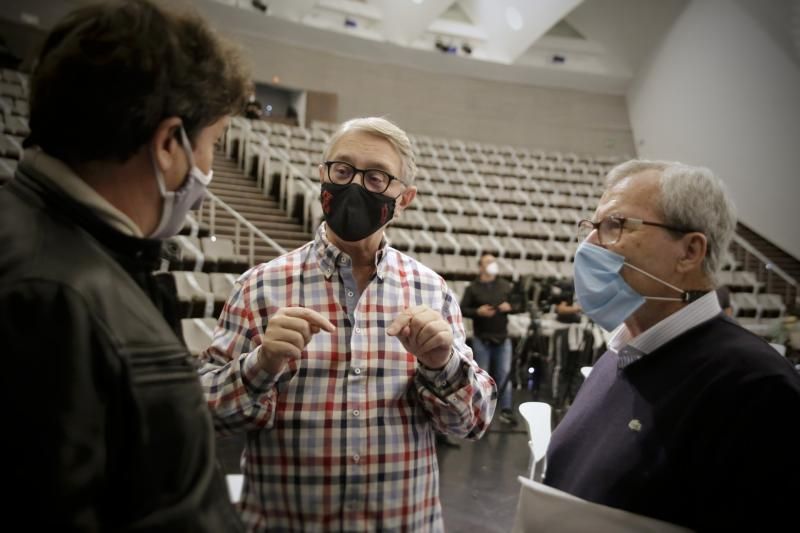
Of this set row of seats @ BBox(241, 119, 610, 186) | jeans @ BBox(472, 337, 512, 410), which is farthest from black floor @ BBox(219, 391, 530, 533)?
row of seats @ BBox(241, 119, 610, 186)

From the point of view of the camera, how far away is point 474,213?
1009cm

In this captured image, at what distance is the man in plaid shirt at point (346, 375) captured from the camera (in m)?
1.18

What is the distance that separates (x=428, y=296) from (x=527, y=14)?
1448cm

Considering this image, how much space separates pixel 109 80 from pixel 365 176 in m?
0.78

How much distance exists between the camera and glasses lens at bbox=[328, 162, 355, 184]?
1.41 metres

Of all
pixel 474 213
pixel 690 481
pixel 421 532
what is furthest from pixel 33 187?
pixel 474 213

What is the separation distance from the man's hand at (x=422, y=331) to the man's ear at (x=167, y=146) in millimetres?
513

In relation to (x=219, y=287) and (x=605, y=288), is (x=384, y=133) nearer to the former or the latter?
(x=605, y=288)

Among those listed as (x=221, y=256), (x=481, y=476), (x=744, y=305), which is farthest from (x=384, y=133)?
(x=744, y=305)

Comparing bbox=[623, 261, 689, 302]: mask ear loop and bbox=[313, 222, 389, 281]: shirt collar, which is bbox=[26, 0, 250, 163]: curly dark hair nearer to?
bbox=[313, 222, 389, 281]: shirt collar

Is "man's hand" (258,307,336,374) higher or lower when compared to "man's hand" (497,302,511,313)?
lower

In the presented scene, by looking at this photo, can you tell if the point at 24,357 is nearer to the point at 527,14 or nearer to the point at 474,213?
the point at 474,213

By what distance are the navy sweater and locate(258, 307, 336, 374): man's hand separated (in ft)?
2.09

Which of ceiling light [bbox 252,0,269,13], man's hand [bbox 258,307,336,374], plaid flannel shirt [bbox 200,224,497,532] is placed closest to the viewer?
man's hand [bbox 258,307,336,374]
